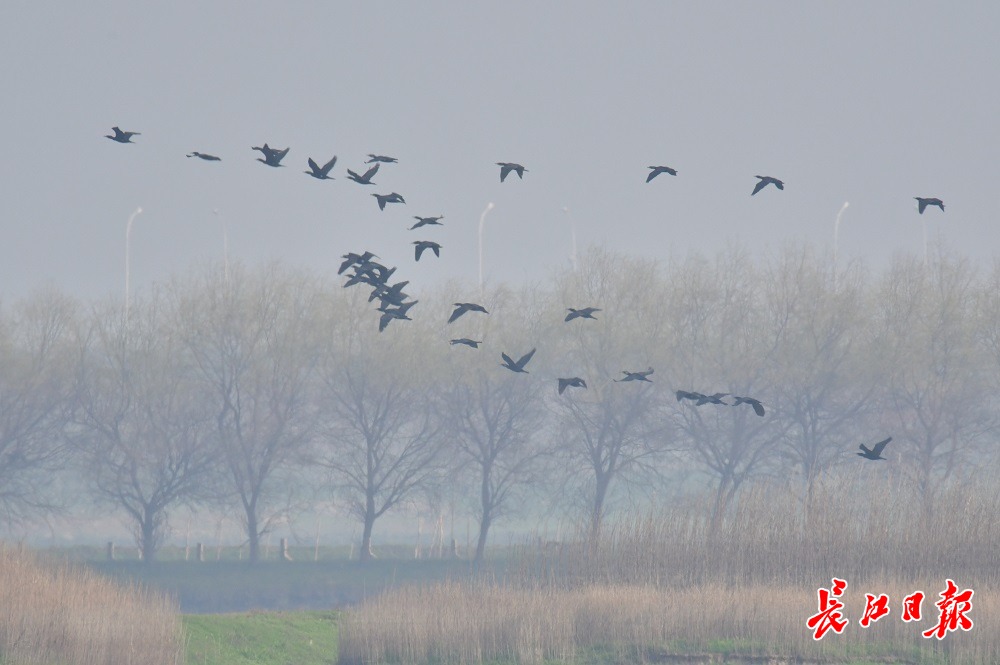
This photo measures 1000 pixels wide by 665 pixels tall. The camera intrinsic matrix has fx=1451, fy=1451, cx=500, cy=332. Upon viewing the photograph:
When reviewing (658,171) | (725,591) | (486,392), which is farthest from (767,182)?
(486,392)

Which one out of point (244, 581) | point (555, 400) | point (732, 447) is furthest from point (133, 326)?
point (732, 447)

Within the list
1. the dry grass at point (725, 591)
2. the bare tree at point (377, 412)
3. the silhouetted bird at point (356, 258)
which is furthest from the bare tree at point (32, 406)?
the silhouetted bird at point (356, 258)

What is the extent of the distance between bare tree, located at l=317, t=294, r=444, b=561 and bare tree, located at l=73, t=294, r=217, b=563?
17.0 ft

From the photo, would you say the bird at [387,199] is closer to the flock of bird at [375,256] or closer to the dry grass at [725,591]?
the flock of bird at [375,256]

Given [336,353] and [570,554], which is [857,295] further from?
[570,554]

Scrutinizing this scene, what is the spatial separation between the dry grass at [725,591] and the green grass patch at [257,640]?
1.83 m

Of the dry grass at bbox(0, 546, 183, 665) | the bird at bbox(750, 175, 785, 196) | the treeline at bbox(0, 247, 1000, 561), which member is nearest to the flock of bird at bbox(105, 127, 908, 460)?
the bird at bbox(750, 175, 785, 196)

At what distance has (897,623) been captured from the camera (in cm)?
2855

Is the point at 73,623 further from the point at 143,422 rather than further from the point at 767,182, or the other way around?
the point at 143,422

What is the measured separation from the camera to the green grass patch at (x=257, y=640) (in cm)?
2914

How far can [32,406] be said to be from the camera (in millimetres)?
57781

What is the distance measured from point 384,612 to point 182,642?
13.5 ft

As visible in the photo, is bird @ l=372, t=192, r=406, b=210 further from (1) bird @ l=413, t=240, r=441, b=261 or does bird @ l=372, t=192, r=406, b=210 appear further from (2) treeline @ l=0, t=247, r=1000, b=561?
(2) treeline @ l=0, t=247, r=1000, b=561

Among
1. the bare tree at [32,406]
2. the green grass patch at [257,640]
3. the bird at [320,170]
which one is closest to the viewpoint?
the bird at [320,170]
